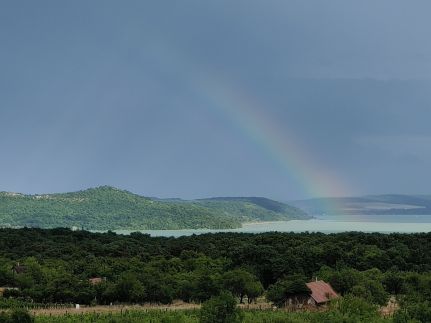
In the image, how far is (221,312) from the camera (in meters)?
43.4

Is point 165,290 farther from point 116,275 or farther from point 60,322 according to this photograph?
point 60,322

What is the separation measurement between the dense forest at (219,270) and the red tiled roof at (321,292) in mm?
1508

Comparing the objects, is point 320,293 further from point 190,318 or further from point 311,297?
point 190,318

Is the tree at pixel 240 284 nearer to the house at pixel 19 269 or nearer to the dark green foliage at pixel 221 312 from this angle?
the dark green foliage at pixel 221 312

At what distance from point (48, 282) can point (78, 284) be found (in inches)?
192

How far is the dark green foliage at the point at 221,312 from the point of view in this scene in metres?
42.6

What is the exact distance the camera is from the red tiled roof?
203 feet

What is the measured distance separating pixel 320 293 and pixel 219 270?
837 inches

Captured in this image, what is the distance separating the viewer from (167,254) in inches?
4161

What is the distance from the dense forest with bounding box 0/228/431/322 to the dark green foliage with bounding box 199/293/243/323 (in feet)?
5.30

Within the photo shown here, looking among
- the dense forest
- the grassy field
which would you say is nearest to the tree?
the dense forest

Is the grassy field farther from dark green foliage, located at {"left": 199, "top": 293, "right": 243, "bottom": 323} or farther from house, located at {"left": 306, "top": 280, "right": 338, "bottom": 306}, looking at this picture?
house, located at {"left": 306, "top": 280, "right": 338, "bottom": 306}

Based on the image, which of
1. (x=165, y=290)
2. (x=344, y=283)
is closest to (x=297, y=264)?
(x=344, y=283)

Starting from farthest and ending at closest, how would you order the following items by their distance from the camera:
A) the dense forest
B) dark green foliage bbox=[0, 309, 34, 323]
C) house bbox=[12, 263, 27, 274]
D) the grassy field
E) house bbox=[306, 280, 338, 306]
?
house bbox=[12, 263, 27, 274] → the dense forest → house bbox=[306, 280, 338, 306] → the grassy field → dark green foliage bbox=[0, 309, 34, 323]
